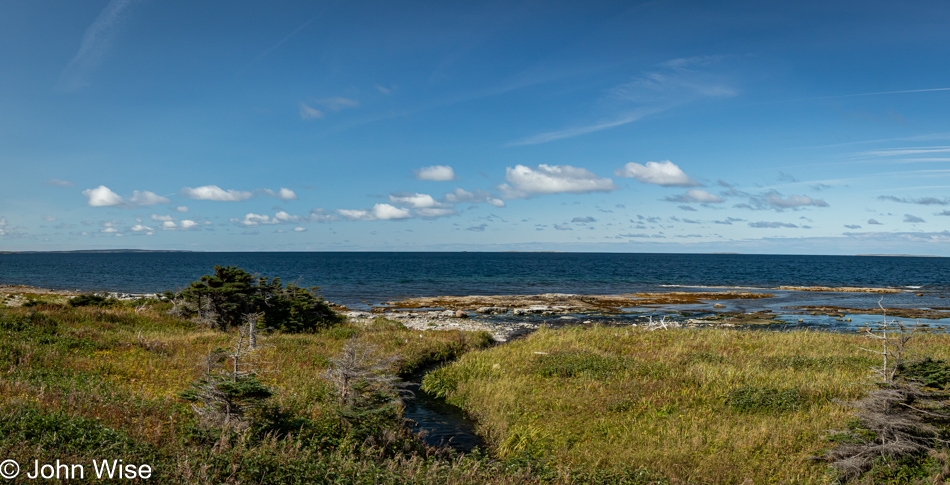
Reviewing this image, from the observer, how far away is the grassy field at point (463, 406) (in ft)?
28.5

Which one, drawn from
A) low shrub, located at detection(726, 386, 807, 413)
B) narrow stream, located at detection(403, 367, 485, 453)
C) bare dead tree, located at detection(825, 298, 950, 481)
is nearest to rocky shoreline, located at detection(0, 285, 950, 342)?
narrow stream, located at detection(403, 367, 485, 453)

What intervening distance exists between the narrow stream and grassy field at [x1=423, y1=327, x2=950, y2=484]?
16.6 inches

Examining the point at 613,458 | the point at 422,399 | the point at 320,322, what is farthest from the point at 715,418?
the point at 320,322

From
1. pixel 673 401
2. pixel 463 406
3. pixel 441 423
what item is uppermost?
pixel 673 401

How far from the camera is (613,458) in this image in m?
12.3

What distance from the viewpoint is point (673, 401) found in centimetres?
1620

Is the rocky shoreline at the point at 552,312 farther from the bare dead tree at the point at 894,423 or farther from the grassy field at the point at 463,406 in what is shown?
the bare dead tree at the point at 894,423

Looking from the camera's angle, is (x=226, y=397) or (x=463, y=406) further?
(x=463, y=406)

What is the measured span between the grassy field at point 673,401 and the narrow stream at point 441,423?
421 mm

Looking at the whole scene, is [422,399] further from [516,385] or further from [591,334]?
[591,334]

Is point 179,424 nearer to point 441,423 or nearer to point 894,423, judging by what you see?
point 441,423

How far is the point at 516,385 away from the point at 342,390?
7.93 meters

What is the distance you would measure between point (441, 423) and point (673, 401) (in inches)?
295

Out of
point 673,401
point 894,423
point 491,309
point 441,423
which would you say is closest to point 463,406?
point 441,423
